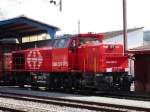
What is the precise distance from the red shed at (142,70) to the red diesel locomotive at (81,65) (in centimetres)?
99

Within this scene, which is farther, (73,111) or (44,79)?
(44,79)

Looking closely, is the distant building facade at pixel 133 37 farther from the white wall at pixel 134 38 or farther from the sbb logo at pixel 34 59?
the sbb logo at pixel 34 59

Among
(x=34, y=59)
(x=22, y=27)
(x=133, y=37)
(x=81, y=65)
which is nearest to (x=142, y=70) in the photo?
(x=81, y=65)

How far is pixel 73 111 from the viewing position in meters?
15.7

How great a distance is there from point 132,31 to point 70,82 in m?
33.1

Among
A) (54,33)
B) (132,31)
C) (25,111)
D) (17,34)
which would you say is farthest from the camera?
(132,31)

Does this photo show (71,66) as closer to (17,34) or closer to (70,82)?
(70,82)

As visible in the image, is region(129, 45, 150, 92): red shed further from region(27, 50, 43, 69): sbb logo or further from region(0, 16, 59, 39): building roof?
region(0, 16, 59, 39): building roof

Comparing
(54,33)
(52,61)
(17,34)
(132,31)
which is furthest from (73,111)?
(132,31)

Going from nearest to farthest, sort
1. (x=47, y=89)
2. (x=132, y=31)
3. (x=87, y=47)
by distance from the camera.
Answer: (x=87, y=47) < (x=47, y=89) < (x=132, y=31)

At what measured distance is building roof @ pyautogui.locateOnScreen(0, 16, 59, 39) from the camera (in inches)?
1388

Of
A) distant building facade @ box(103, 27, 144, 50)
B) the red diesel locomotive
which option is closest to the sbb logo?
the red diesel locomotive

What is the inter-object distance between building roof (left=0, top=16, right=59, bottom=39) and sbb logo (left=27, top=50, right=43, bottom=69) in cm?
662

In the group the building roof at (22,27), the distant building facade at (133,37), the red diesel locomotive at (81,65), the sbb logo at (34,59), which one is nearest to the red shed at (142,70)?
the red diesel locomotive at (81,65)
